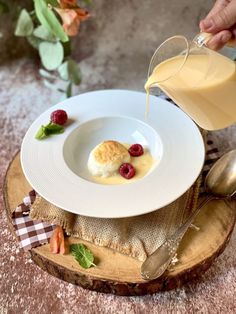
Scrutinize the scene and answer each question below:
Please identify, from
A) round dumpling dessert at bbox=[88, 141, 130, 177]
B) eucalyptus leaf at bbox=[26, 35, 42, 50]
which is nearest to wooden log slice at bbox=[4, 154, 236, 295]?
round dumpling dessert at bbox=[88, 141, 130, 177]

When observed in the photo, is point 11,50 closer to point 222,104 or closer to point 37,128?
point 37,128

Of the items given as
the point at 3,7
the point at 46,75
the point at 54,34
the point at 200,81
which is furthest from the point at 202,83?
the point at 3,7

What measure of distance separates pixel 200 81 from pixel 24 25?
64cm

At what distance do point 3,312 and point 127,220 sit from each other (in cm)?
26

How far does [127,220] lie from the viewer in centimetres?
95

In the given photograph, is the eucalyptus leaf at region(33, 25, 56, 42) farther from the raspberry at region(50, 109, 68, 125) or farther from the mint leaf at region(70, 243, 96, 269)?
the mint leaf at region(70, 243, 96, 269)

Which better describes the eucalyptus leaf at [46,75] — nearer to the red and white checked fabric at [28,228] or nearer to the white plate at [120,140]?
the white plate at [120,140]

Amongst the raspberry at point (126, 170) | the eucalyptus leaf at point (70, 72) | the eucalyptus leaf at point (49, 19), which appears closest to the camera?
the raspberry at point (126, 170)

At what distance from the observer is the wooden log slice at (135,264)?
2.88 ft

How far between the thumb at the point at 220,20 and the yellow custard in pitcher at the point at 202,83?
0.07 meters

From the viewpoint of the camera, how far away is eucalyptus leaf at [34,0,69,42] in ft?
3.96

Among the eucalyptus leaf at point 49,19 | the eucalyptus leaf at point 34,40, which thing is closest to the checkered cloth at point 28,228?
the eucalyptus leaf at point 49,19

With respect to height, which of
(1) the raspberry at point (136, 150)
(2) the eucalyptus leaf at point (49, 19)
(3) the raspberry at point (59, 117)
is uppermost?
(2) the eucalyptus leaf at point (49, 19)

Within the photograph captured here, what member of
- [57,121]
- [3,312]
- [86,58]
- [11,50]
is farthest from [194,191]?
[11,50]
